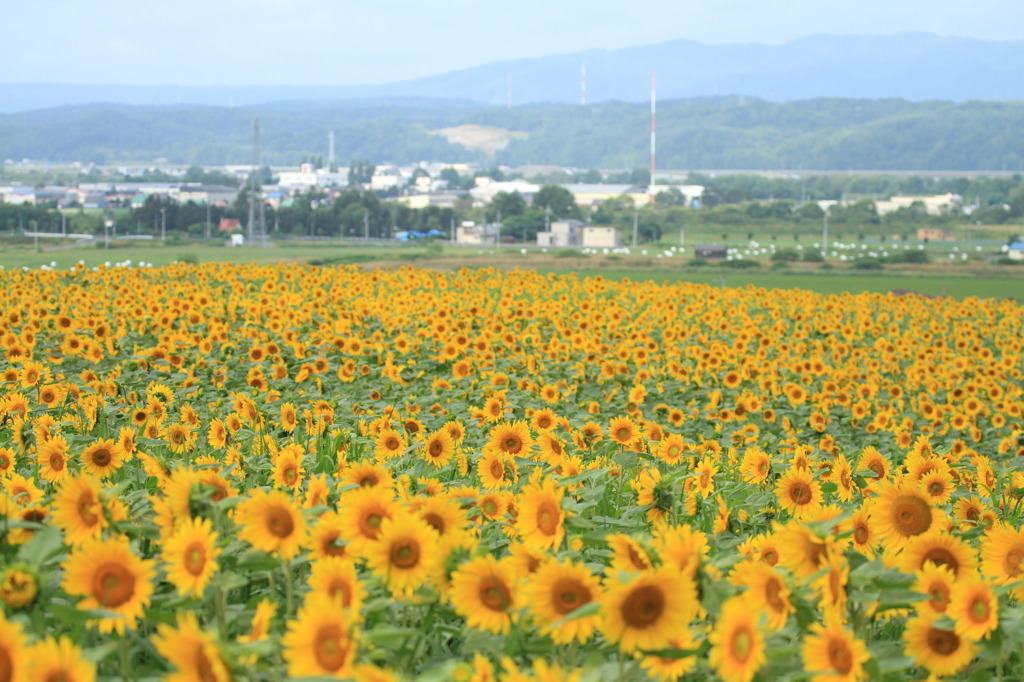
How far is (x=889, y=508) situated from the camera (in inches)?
123

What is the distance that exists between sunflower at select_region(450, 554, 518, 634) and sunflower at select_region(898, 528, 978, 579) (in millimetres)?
1024

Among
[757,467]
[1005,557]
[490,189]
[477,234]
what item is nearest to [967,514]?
[757,467]

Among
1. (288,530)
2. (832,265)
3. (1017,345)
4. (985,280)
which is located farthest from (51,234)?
(288,530)

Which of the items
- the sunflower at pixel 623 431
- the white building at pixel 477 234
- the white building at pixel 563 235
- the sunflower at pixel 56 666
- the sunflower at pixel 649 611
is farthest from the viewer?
the white building at pixel 477 234

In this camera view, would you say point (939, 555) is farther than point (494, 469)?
No

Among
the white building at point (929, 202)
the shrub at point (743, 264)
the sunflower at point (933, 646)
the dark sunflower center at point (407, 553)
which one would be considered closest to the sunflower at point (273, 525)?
the dark sunflower center at point (407, 553)

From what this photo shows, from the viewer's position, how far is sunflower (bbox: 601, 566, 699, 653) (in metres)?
2.11

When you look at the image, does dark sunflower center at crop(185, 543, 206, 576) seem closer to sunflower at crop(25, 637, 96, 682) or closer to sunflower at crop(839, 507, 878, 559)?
sunflower at crop(25, 637, 96, 682)

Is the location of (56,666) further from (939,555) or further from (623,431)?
(623,431)

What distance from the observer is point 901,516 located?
10.2 feet

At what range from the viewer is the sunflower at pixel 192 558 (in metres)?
2.30

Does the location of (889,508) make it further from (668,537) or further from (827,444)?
(827,444)

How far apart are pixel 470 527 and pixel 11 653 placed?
4.70 ft

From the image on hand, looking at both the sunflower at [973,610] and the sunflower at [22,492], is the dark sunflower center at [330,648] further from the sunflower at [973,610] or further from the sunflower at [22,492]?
the sunflower at [22,492]
